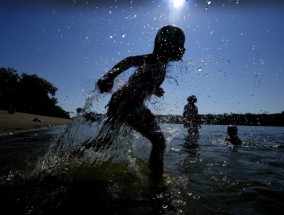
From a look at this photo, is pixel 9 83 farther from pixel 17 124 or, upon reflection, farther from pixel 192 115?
pixel 192 115

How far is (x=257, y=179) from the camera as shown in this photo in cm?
381

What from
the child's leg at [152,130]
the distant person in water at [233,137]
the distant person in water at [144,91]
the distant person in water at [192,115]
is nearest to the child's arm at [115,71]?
the distant person in water at [144,91]

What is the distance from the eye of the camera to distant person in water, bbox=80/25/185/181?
350cm

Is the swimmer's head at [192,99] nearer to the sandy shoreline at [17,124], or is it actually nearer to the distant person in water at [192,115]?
the distant person in water at [192,115]

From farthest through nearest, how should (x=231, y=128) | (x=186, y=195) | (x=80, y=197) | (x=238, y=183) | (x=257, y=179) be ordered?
(x=231, y=128)
(x=257, y=179)
(x=238, y=183)
(x=186, y=195)
(x=80, y=197)

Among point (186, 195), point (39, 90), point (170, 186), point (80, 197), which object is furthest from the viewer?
point (39, 90)

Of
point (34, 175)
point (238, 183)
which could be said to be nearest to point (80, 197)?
point (34, 175)

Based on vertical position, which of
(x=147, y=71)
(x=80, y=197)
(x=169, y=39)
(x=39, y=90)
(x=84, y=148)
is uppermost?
(x=39, y=90)

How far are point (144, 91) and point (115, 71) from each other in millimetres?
460

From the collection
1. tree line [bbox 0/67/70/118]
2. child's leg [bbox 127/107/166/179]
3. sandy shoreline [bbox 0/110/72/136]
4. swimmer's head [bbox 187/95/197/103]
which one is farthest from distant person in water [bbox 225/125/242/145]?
tree line [bbox 0/67/70/118]

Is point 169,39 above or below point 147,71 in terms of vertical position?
above

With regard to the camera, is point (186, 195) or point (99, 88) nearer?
point (186, 195)

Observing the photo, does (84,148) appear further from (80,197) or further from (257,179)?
(257,179)

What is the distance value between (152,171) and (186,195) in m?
0.84
